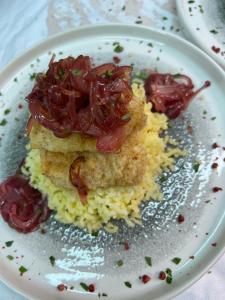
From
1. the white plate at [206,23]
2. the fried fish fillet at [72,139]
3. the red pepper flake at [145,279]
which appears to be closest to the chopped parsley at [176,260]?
the red pepper flake at [145,279]

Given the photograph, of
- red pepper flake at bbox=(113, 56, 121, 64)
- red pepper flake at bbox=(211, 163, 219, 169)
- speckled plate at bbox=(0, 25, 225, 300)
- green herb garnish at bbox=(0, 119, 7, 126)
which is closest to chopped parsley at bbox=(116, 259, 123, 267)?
speckled plate at bbox=(0, 25, 225, 300)

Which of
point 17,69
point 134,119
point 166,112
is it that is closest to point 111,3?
point 17,69

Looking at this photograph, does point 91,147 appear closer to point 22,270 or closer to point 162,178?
point 162,178

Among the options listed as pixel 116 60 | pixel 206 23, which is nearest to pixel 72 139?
pixel 116 60

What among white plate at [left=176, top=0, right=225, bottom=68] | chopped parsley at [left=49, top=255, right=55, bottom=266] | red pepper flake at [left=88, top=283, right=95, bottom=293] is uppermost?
white plate at [left=176, top=0, right=225, bottom=68]

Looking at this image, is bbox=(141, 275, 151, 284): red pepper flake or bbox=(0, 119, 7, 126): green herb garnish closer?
bbox=(141, 275, 151, 284): red pepper flake

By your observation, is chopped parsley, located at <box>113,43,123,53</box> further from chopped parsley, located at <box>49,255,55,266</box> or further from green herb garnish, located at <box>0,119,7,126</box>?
chopped parsley, located at <box>49,255,55,266</box>
